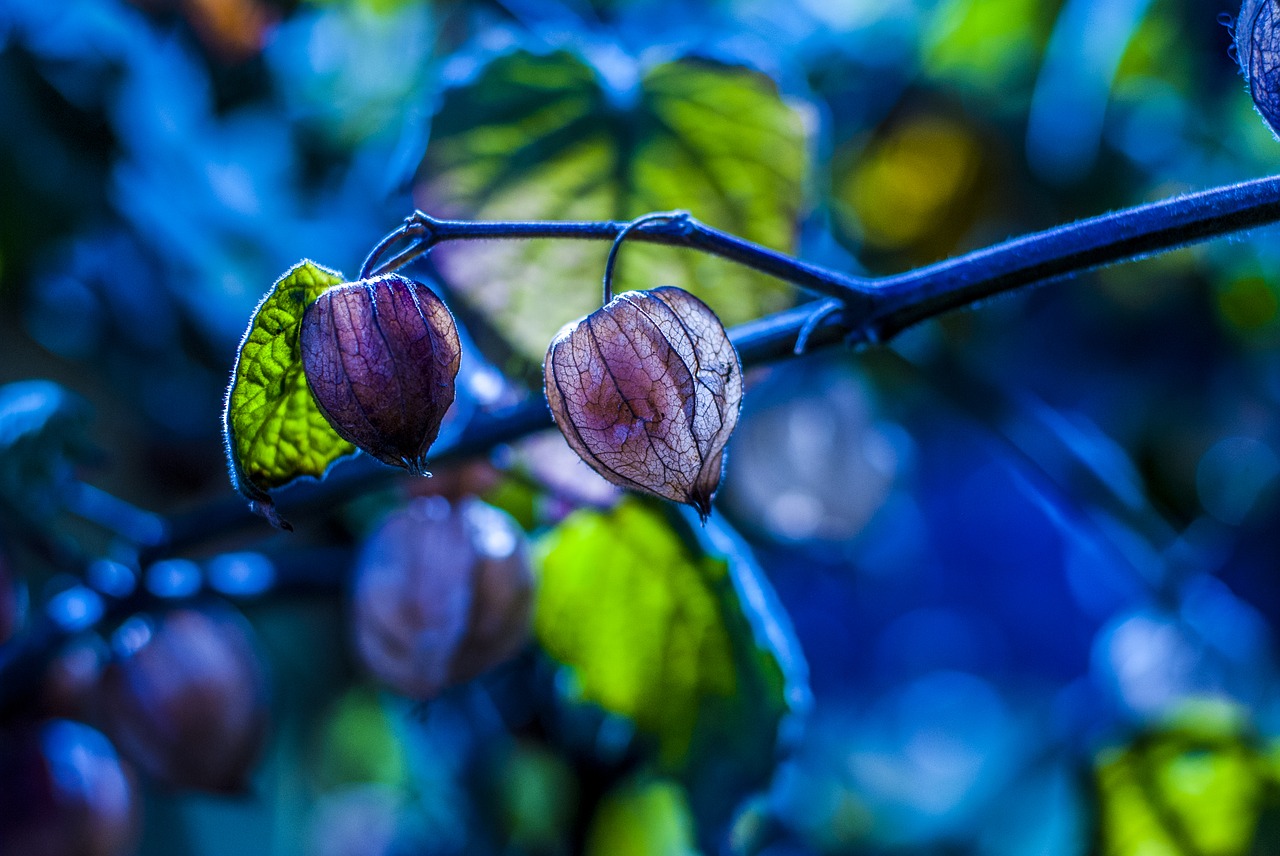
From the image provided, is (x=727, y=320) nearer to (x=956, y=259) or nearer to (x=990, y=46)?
(x=956, y=259)

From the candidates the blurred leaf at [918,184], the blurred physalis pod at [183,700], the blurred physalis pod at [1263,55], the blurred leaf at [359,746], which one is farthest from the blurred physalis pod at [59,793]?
the blurred leaf at [918,184]

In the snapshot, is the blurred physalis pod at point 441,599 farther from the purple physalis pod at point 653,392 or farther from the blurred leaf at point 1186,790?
the blurred leaf at point 1186,790

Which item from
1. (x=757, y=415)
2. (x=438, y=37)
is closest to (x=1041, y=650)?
(x=757, y=415)

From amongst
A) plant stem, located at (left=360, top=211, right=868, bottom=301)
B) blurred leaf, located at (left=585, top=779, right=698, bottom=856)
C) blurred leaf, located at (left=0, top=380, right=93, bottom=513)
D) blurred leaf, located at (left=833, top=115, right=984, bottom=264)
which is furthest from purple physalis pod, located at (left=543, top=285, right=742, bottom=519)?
blurred leaf, located at (left=833, top=115, right=984, bottom=264)

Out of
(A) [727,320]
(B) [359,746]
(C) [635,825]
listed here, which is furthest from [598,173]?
(B) [359,746]

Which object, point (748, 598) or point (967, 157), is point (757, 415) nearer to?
point (967, 157)

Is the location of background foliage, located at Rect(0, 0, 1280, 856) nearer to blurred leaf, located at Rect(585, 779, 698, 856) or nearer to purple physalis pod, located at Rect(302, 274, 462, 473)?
blurred leaf, located at Rect(585, 779, 698, 856)
